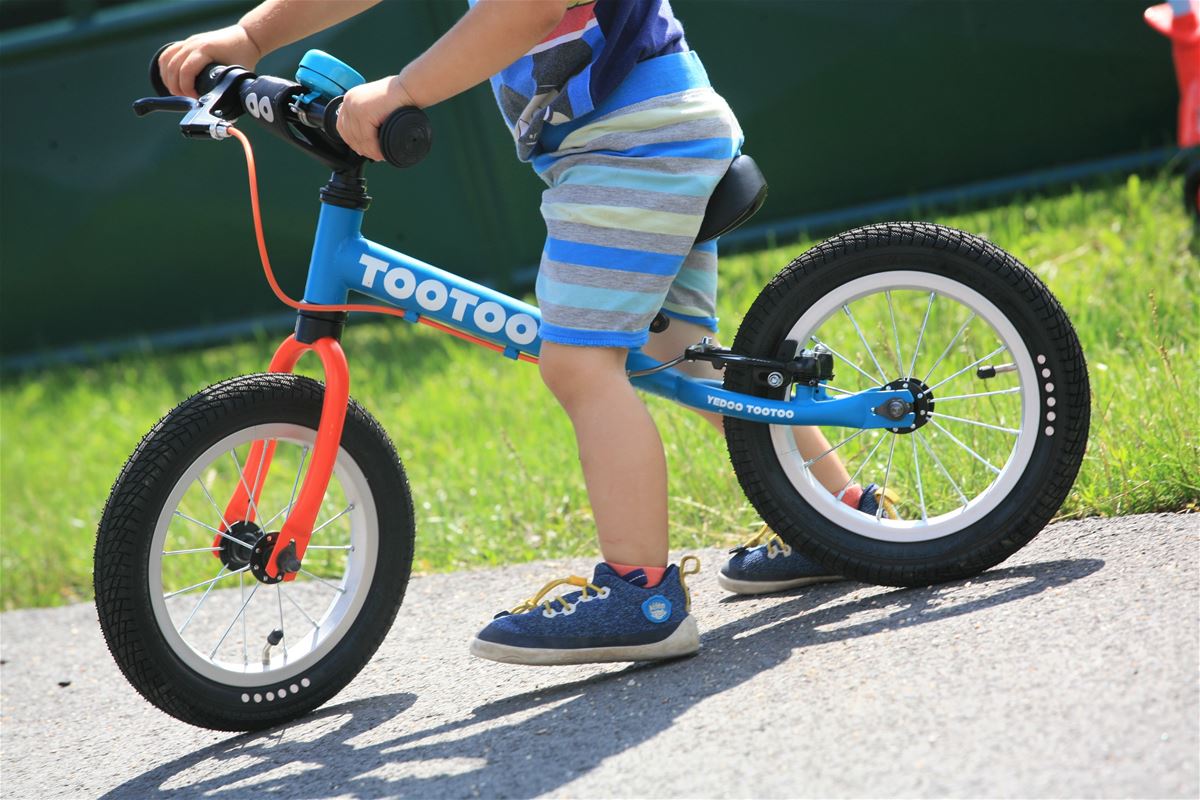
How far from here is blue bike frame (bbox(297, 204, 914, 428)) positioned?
2.50 m

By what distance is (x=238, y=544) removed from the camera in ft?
8.02

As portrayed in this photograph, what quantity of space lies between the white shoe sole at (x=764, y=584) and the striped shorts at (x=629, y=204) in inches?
25.0

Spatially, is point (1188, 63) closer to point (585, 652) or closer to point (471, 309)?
point (471, 309)

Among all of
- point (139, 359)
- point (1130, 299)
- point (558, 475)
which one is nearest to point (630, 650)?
point (558, 475)

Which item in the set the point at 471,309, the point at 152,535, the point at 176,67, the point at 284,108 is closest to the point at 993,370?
the point at 471,309

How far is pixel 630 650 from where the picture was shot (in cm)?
239

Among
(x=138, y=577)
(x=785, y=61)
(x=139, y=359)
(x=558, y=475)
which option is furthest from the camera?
(x=139, y=359)

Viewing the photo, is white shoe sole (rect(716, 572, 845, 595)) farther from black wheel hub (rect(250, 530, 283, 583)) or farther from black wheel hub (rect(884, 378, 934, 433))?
black wheel hub (rect(250, 530, 283, 583))

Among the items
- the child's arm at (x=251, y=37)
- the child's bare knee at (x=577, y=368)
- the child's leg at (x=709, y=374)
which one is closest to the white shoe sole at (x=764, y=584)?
the child's leg at (x=709, y=374)

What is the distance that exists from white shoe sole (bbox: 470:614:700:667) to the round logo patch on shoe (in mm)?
33

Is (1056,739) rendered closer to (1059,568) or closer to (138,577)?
(1059,568)

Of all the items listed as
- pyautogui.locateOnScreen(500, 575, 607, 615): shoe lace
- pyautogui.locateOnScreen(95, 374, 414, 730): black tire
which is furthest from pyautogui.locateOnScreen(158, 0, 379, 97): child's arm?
pyautogui.locateOnScreen(500, 575, 607, 615): shoe lace

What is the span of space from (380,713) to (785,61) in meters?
3.39

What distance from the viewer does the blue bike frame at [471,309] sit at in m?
2.50
